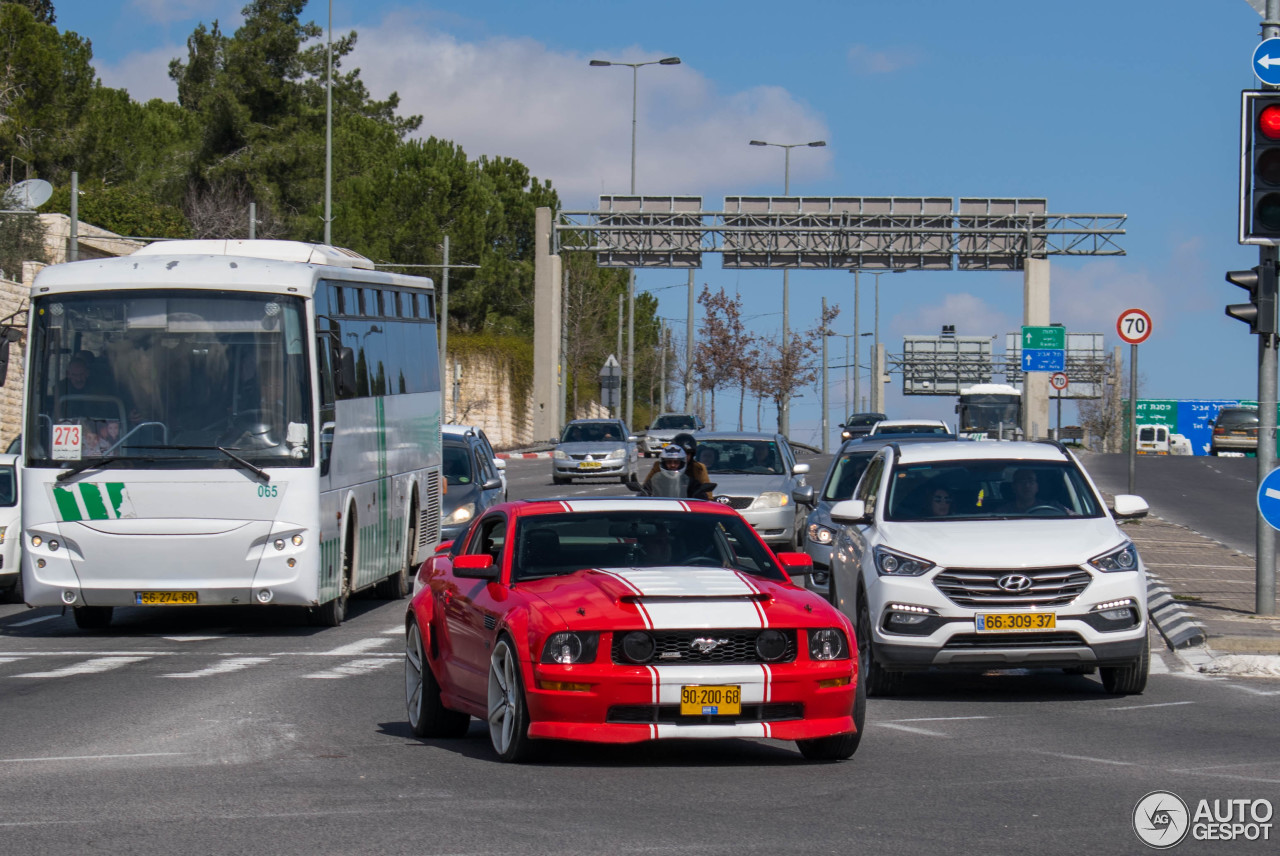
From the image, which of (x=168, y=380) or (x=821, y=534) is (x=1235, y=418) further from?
(x=168, y=380)

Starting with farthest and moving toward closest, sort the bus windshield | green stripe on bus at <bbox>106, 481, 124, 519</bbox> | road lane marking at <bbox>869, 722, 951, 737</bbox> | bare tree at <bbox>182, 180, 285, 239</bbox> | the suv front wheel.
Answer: bare tree at <bbox>182, 180, 285, 239</bbox>, the bus windshield, green stripe on bus at <bbox>106, 481, 124, 519</bbox>, the suv front wheel, road lane marking at <bbox>869, 722, 951, 737</bbox>

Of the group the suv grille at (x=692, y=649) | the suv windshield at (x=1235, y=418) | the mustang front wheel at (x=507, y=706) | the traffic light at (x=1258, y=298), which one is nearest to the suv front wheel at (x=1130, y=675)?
the suv grille at (x=692, y=649)

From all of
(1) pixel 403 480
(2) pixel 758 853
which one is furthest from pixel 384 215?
(2) pixel 758 853

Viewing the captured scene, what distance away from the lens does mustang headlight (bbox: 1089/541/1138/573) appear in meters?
11.9

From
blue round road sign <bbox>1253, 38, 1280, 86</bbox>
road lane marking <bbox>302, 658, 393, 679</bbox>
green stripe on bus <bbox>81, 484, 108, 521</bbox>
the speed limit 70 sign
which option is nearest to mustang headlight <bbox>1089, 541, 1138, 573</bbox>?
Answer: road lane marking <bbox>302, 658, 393, 679</bbox>

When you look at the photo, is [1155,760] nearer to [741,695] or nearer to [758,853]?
[741,695]

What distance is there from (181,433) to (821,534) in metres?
5.76

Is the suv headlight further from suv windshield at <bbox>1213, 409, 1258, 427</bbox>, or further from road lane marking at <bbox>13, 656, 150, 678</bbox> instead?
suv windshield at <bbox>1213, 409, 1258, 427</bbox>

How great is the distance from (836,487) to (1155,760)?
33.3ft

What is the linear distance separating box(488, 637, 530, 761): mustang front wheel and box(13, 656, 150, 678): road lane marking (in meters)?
5.73

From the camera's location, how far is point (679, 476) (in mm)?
17922

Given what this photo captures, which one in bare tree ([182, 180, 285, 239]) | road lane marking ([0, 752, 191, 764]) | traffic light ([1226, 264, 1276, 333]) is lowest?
road lane marking ([0, 752, 191, 764])

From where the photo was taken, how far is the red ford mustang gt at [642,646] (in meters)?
8.50

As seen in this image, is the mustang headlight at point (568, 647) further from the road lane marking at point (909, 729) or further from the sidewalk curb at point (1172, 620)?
the sidewalk curb at point (1172, 620)
